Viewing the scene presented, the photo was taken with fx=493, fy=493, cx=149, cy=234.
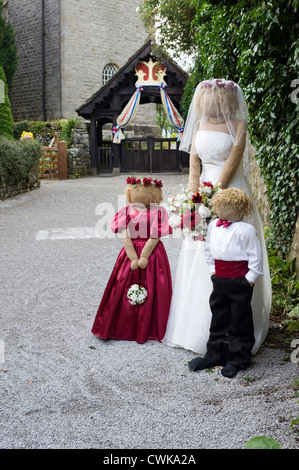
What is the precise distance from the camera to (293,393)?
299 centimetres

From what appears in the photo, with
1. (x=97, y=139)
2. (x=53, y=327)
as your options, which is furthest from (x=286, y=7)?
(x=97, y=139)

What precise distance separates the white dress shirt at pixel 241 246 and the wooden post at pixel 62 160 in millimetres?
16993

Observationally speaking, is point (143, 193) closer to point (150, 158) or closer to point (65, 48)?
point (150, 158)

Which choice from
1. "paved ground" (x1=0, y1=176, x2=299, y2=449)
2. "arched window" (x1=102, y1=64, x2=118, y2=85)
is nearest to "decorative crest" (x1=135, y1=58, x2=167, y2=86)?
"arched window" (x1=102, y1=64, x2=118, y2=85)

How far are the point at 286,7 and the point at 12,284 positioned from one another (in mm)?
4021

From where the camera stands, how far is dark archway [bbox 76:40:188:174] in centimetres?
2061

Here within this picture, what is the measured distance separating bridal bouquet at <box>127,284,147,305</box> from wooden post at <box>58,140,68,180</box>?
16.3 metres

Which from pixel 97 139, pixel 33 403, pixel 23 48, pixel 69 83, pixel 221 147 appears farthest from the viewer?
pixel 23 48

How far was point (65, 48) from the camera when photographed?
2462cm

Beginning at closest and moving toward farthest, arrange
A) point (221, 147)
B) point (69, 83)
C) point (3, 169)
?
1. point (221, 147)
2. point (3, 169)
3. point (69, 83)

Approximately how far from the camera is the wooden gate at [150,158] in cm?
2125

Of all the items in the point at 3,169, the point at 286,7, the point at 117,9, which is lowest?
the point at 3,169

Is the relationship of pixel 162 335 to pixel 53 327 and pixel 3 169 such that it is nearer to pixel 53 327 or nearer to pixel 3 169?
pixel 53 327

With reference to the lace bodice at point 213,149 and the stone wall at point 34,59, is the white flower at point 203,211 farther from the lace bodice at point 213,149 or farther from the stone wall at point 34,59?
the stone wall at point 34,59
